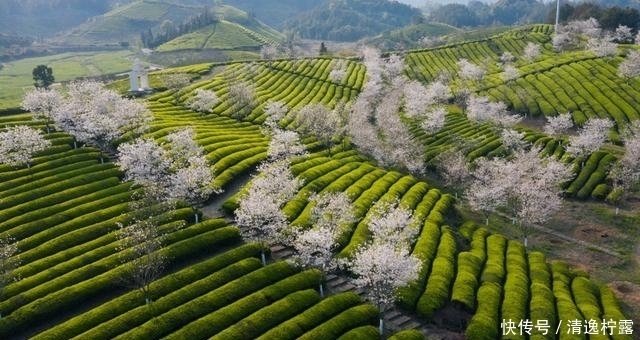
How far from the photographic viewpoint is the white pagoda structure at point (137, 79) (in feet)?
430

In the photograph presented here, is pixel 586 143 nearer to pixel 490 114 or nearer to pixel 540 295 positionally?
pixel 490 114

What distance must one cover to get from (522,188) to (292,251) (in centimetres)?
3426

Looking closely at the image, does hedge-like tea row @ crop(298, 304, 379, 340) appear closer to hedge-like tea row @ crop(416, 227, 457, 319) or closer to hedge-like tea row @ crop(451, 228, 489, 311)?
hedge-like tea row @ crop(416, 227, 457, 319)

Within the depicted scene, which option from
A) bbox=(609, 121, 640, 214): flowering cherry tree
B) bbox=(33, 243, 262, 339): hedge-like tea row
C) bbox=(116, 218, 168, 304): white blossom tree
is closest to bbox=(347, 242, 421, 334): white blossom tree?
bbox=(33, 243, 262, 339): hedge-like tea row

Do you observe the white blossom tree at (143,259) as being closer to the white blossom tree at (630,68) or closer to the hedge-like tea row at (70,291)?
the hedge-like tea row at (70,291)

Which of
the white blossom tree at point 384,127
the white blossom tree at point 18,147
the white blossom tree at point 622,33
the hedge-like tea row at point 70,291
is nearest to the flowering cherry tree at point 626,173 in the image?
the white blossom tree at point 384,127

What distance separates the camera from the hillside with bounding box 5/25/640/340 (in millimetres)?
46344

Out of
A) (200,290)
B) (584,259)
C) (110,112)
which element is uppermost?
(110,112)

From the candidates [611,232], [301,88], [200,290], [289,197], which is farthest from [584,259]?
[301,88]

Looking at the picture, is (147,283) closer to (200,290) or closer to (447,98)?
(200,290)

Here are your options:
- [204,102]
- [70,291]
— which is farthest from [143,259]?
[204,102]

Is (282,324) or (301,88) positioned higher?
(301,88)

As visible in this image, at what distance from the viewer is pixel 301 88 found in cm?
14962

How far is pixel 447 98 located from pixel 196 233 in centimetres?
10435
